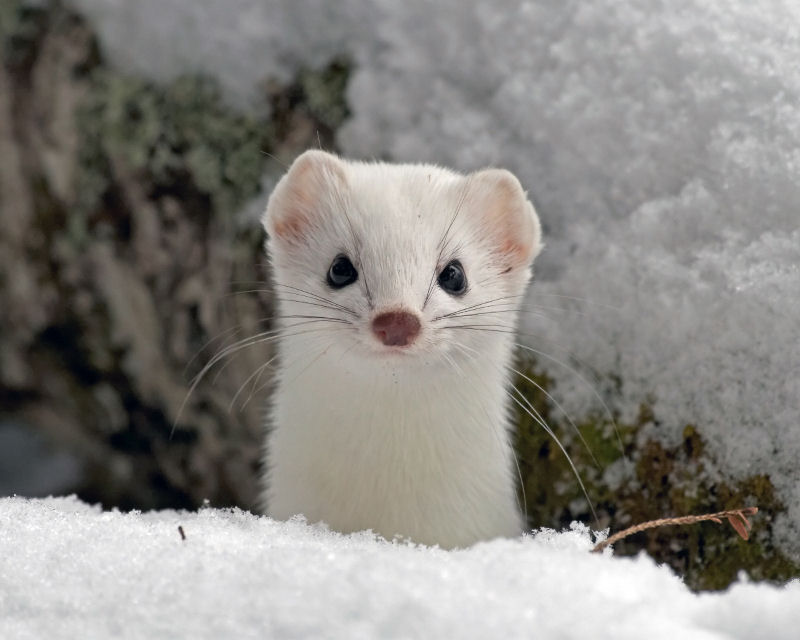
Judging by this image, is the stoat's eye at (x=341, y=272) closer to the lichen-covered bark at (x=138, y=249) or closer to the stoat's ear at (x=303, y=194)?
the stoat's ear at (x=303, y=194)

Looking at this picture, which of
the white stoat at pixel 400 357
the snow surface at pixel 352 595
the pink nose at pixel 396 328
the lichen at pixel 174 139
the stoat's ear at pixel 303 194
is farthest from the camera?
the lichen at pixel 174 139

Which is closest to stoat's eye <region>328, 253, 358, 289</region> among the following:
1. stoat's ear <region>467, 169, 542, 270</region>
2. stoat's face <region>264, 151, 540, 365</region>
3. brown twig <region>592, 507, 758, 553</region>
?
stoat's face <region>264, 151, 540, 365</region>

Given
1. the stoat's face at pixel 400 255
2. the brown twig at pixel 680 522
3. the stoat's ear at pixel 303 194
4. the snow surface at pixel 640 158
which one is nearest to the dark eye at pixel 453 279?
the stoat's face at pixel 400 255

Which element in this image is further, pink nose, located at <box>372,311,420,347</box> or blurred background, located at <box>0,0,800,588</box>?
blurred background, located at <box>0,0,800,588</box>

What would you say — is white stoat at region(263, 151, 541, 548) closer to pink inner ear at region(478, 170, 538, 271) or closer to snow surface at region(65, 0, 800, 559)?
pink inner ear at region(478, 170, 538, 271)

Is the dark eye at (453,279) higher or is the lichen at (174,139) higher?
the lichen at (174,139)

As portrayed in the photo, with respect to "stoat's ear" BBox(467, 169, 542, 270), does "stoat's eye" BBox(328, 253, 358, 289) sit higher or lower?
lower

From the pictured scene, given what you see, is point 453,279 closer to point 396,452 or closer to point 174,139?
point 396,452
